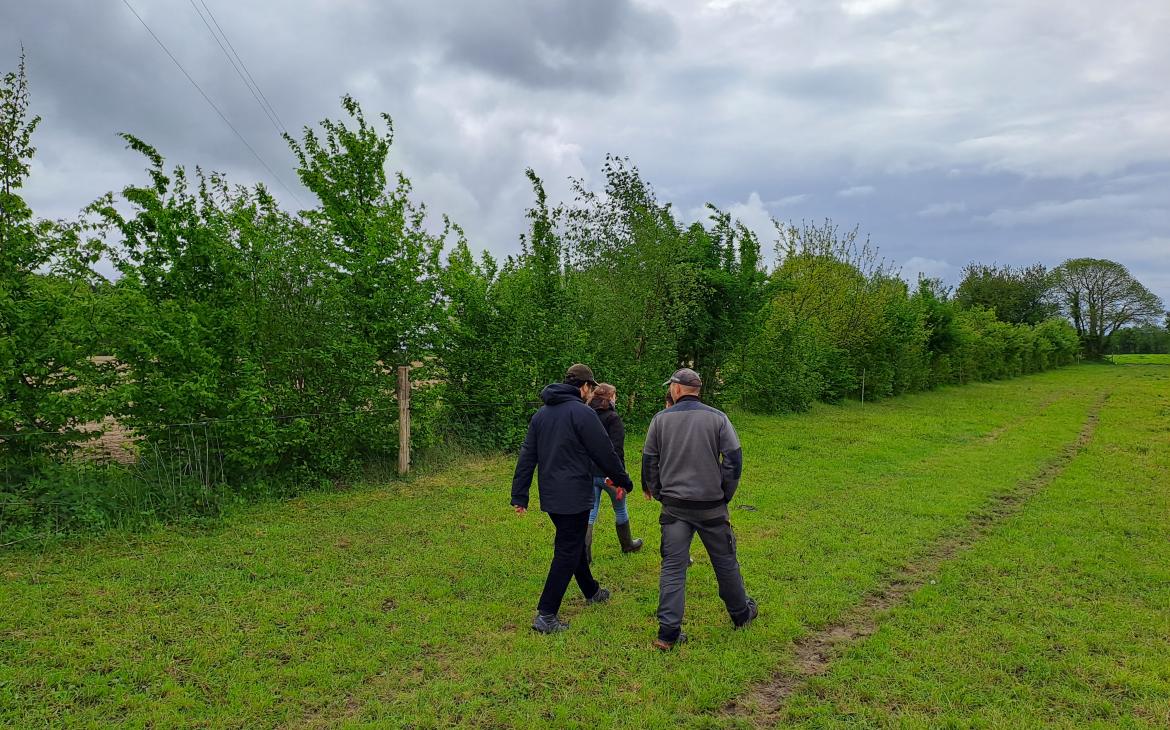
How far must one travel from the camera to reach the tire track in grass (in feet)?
12.9

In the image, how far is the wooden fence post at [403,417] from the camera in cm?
1005

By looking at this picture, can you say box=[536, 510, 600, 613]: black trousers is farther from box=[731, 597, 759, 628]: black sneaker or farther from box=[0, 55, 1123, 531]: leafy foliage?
box=[0, 55, 1123, 531]: leafy foliage

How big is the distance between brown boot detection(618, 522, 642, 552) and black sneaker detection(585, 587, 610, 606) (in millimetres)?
1138

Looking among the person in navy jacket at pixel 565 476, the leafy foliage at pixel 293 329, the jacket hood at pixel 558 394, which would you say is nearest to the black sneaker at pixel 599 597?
the person in navy jacket at pixel 565 476

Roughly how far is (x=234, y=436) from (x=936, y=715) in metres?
8.05

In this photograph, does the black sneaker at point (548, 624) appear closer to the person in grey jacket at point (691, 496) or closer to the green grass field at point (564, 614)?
the green grass field at point (564, 614)

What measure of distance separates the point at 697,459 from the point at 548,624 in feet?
5.61

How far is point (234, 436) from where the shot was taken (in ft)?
27.1

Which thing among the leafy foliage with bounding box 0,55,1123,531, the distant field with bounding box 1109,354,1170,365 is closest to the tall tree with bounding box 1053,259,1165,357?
the distant field with bounding box 1109,354,1170,365

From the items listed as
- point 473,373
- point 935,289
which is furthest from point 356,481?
point 935,289

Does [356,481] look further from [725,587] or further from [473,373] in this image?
[725,587]

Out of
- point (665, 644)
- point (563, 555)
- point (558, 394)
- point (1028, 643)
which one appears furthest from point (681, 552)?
point (1028, 643)

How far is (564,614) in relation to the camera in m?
5.20

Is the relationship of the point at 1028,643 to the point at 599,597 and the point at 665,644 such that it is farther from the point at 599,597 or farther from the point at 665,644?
the point at 599,597
